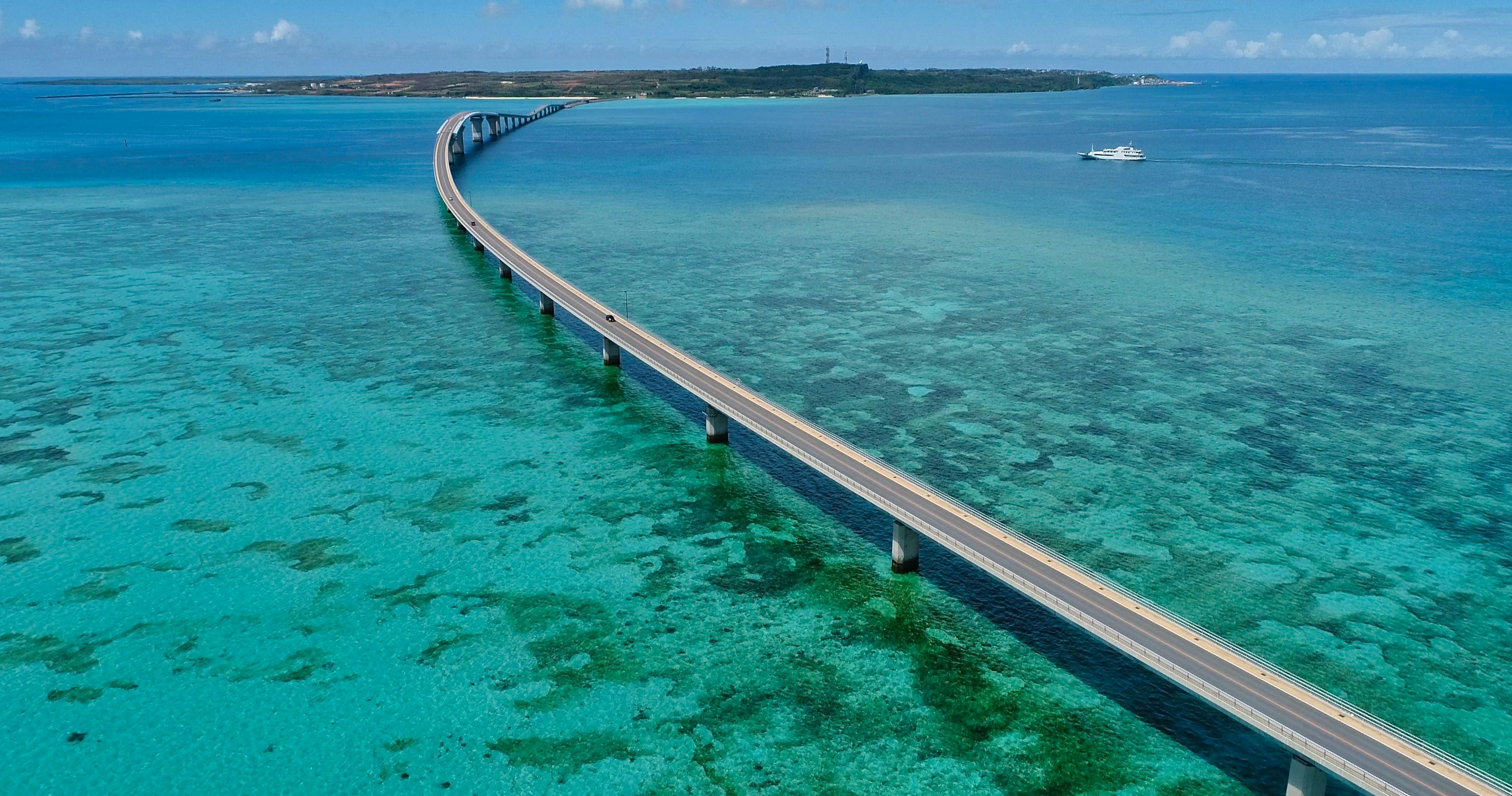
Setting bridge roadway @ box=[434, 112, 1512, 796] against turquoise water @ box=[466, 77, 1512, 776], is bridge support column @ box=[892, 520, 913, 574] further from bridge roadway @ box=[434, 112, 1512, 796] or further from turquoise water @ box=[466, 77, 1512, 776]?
turquoise water @ box=[466, 77, 1512, 776]

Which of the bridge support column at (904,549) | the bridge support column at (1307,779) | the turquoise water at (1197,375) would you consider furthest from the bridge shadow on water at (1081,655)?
the turquoise water at (1197,375)

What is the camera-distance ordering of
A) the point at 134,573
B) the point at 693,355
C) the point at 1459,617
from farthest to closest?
the point at 693,355
the point at 134,573
the point at 1459,617

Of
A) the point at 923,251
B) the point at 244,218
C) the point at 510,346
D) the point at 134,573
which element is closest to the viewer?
the point at 134,573

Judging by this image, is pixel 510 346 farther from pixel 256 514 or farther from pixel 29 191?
pixel 29 191

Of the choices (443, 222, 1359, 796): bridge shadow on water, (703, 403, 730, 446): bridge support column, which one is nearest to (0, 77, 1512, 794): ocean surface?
(443, 222, 1359, 796): bridge shadow on water

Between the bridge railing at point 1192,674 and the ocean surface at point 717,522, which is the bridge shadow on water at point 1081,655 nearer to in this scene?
the ocean surface at point 717,522

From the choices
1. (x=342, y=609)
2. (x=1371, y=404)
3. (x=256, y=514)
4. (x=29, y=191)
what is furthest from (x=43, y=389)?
(x=29, y=191)
